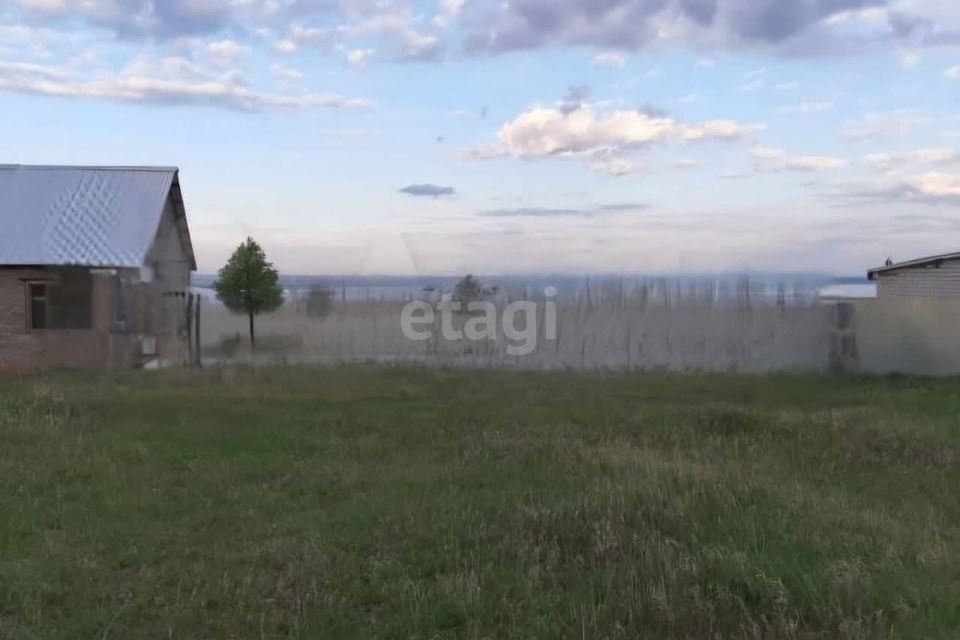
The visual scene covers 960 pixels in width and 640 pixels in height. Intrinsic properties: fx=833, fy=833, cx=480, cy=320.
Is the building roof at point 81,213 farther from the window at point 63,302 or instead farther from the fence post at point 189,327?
the fence post at point 189,327

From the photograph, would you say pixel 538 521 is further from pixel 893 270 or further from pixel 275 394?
pixel 893 270

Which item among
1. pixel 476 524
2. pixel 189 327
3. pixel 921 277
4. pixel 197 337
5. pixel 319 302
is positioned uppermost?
pixel 921 277

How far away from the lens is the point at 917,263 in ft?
72.6

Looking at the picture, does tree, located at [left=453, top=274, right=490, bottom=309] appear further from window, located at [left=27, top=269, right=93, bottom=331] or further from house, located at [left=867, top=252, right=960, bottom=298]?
house, located at [left=867, top=252, right=960, bottom=298]

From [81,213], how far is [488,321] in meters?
10.7

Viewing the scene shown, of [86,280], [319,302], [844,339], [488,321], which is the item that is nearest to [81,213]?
[86,280]

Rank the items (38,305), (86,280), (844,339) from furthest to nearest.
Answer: (38,305) → (86,280) → (844,339)

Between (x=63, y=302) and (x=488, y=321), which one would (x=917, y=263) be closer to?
(x=488, y=321)

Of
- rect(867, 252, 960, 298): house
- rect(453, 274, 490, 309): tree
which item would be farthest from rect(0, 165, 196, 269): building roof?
rect(867, 252, 960, 298): house

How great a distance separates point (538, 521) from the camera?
6.02 m

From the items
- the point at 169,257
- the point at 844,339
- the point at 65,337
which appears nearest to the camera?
the point at 844,339

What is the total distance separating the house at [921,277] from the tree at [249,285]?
15.9m

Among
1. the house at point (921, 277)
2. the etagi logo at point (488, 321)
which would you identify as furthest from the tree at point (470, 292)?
the house at point (921, 277)

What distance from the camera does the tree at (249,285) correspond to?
20.7 metres
